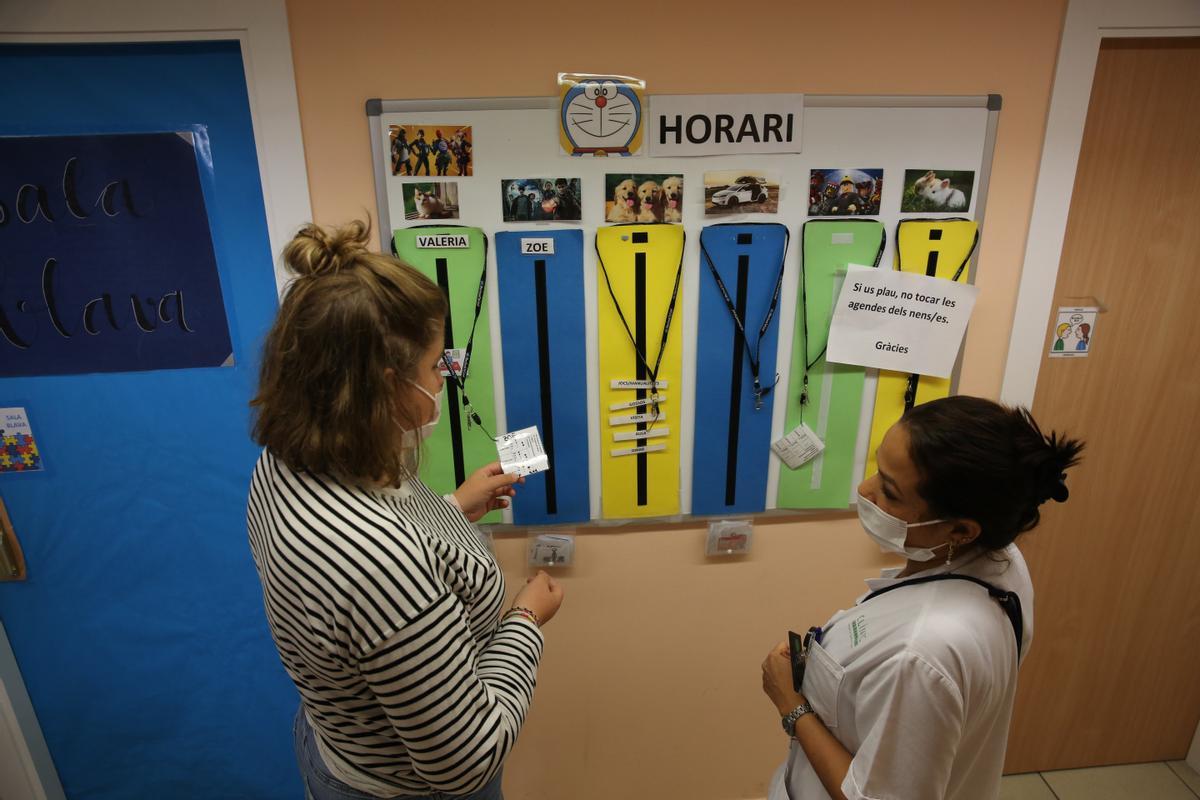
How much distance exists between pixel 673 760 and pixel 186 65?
2.19 meters

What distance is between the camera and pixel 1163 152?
1.37 m

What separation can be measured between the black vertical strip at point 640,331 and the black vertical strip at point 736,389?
0.21 m

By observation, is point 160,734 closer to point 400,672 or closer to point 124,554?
point 124,554

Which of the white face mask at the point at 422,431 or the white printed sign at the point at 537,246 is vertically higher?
the white printed sign at the point at 537,246

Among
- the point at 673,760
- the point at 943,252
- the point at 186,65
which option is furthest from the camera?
the point at 673,760

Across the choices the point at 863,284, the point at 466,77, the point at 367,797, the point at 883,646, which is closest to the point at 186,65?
the point at 466,77

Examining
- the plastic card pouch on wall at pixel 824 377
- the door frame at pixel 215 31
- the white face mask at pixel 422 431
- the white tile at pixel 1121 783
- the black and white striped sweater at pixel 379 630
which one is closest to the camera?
the black and white striped sweater at pixel 379 630

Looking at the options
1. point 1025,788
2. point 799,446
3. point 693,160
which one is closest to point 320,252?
point 693,160

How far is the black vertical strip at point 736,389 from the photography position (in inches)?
51.8

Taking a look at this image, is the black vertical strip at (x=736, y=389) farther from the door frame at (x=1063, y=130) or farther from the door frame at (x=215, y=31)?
the door frame at (x=215, y=31)

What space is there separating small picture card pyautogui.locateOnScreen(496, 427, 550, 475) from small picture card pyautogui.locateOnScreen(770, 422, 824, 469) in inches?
24.3

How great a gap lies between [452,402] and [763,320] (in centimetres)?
77

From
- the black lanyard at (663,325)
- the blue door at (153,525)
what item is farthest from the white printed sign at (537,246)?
the blue door at (153,525)

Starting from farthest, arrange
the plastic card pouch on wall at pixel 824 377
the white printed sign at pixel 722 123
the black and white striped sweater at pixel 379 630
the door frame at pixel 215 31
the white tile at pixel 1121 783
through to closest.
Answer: the white tile at pixel 1121 783 → the plastic card pouch on wall at pixel 824 377 → the white printed sign at pixel 722 123 → the door frame at pixel 215 31 → the black and white striped sweater at pixel 379 630
